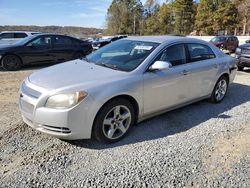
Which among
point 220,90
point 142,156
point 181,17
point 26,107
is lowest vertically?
point 142,156

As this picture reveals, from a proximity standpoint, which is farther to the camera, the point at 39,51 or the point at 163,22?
the point at 163,22

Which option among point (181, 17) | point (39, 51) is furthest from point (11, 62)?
point (181, 17)

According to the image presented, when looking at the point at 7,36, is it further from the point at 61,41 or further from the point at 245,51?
the point at 245,51

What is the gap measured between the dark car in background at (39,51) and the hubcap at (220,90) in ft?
23.2

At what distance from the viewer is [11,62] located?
32.0ft

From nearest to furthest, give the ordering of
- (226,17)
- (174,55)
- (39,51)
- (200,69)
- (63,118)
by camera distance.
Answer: (63,118) → (174,55) → (200,69) → (39,51) → (226,17)

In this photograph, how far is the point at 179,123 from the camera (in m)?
4.50

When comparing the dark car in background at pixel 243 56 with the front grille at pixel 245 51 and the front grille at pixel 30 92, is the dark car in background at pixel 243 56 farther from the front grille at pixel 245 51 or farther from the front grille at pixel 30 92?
the front grille at pixel 30 92

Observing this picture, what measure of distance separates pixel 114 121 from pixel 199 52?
8.12 feet

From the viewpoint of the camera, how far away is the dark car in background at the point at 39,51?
9656 millimetres

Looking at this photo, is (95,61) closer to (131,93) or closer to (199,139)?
(131,93)

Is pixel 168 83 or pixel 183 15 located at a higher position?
pixel 183 15

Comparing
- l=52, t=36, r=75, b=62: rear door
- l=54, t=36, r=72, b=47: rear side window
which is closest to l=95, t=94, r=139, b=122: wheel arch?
l=52, t=36, r=75, b=62: rear door

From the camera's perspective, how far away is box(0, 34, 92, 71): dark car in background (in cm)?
966
